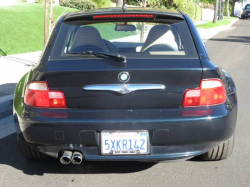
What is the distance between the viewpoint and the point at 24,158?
14.4ft

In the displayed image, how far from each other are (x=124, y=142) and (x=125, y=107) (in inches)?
11.5

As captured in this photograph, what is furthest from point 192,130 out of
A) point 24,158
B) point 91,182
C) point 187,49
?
point 24,158

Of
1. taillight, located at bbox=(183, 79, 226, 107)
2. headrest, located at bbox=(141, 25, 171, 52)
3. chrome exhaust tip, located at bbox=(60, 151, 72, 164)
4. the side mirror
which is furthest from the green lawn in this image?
taillight, located at bbox=(183, 79, 226, 107)

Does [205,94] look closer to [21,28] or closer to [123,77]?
[123,77]

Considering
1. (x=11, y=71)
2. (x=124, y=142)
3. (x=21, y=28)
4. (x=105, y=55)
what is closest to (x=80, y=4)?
(x=21, y=28)

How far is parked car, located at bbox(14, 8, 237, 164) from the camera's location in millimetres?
3381

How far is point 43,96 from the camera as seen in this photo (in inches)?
139

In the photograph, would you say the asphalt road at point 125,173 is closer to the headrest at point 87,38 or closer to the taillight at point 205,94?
the taillight at point 205,94

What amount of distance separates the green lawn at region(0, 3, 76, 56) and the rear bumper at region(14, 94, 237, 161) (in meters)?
9.21

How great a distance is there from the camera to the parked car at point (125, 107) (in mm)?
3381

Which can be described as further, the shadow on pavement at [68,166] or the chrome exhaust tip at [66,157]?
the shadow on pavement at [68,166]

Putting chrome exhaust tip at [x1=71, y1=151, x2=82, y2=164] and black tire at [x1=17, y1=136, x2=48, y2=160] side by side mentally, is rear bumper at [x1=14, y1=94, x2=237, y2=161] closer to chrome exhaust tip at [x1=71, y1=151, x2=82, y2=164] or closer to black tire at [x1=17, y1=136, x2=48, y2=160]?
chrome exhaust tip at [x1=71, y1=151, x2=82, y2=164]

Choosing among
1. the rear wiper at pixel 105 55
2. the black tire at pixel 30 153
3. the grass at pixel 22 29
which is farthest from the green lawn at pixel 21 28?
the rear wiper at pixel 105 55

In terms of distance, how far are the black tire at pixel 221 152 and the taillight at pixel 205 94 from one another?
630mm
